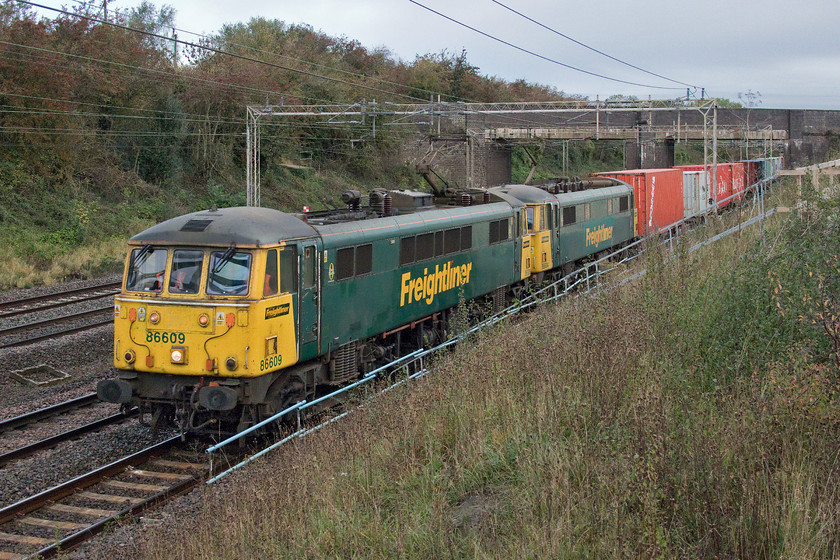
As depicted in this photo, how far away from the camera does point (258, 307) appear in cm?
983

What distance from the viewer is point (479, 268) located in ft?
53.3

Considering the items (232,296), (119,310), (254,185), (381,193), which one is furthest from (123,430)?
(254,185)

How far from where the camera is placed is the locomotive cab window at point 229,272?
9992 millimetres

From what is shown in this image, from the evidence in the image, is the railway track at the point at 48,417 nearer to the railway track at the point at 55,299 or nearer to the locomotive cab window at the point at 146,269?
the locomotive cab window at the point at 146,269

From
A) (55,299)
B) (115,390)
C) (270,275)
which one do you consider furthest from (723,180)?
(115,390)

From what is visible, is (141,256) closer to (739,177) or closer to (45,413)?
(45,413)

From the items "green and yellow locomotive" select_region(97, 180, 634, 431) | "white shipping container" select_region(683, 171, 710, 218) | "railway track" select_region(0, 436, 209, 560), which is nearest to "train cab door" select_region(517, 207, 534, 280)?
"green and yellow locomotive" select_region(97, 180, 634, 431)

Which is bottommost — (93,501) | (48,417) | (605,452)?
(93,501)

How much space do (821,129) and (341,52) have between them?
4167cm

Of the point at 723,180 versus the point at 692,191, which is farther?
the point at 723,180

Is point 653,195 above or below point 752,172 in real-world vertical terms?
below

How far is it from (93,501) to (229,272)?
3013 millimetres

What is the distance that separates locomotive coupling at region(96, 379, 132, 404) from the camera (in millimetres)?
10312

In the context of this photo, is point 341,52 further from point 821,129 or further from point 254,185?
point 821,129
